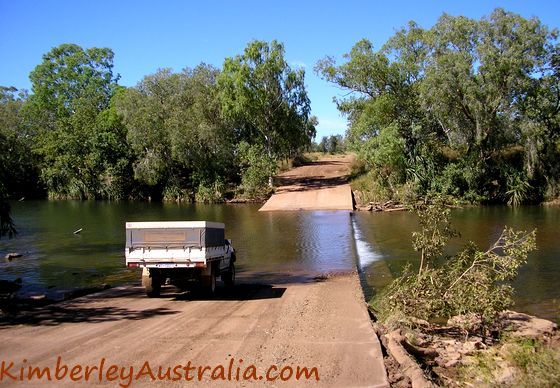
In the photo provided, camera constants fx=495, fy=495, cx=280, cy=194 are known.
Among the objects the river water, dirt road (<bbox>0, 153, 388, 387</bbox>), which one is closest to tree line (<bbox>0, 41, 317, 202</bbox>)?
the river water

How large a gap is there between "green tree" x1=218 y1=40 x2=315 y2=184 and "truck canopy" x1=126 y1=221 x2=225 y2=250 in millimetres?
36258

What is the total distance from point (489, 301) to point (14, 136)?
64.6 metres

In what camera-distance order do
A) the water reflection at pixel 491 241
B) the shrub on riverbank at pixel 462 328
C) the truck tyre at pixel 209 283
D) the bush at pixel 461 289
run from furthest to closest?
the water reflection at pixel 491 241
the truck tyre at pixel 209 283
the bush at pixel 461 289
the shrub on riverbank at pixel 462 328

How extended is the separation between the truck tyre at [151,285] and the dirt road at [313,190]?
93.1ft

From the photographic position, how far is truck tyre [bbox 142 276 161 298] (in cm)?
1413

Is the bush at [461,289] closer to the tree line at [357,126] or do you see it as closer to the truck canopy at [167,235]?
the truck canopy at [167,235]

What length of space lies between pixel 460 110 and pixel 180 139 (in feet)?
87.2

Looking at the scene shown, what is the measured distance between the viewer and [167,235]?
534 inches

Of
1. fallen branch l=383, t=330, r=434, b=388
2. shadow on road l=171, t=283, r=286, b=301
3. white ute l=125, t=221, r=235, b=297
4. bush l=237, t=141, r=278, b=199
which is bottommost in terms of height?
shadow on road l=171, t=283, r=286, b=301

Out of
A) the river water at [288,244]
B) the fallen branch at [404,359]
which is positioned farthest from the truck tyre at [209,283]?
the fallen branch at [404,359]

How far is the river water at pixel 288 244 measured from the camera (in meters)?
18.2

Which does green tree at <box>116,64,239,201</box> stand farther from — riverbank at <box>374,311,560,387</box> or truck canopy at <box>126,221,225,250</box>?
riverbank at <box>374,311,560,387</box>

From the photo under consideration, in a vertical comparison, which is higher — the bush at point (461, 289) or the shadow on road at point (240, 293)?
the bush at point (461, 289)

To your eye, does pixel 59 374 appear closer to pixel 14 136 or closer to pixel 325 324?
pixel 325 324
